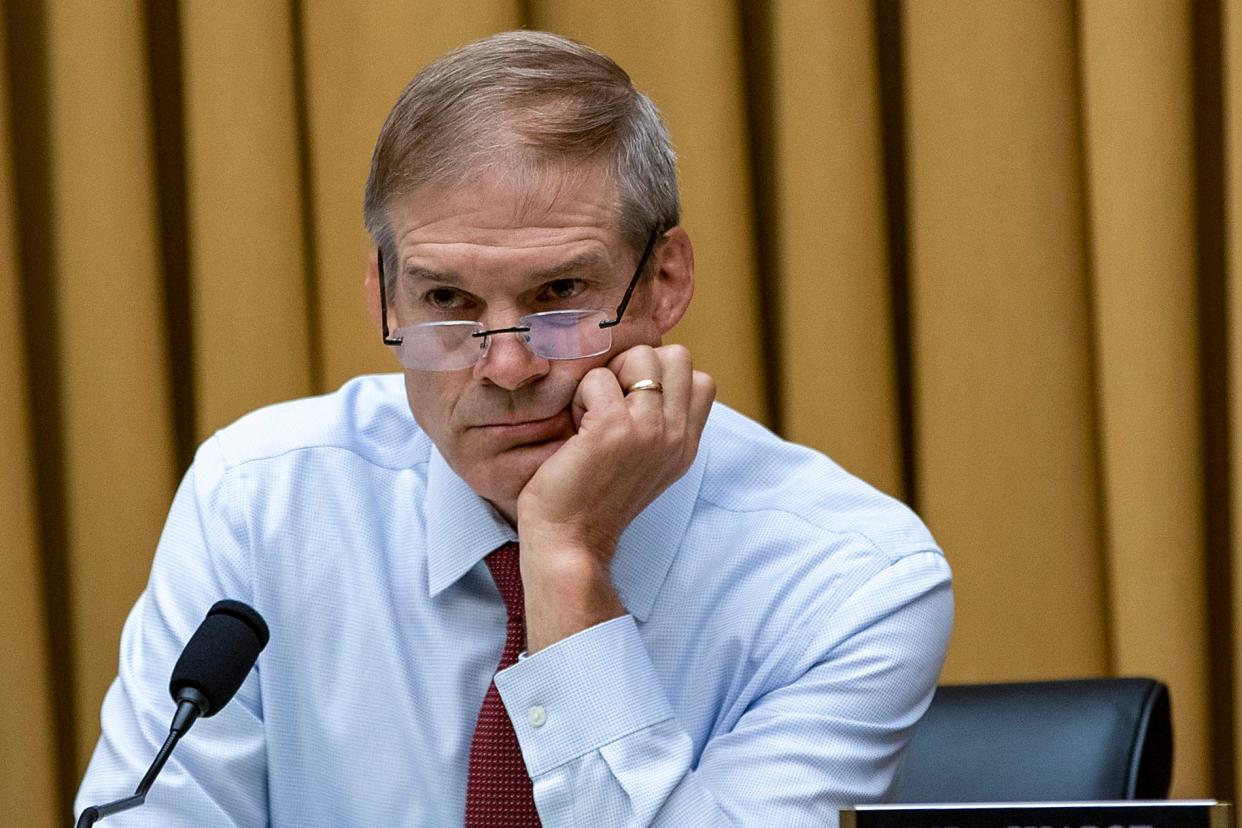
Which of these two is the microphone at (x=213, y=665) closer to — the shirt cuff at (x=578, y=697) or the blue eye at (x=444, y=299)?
the shirt cuff at (x=578, y=697)

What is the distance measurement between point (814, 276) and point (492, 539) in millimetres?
880

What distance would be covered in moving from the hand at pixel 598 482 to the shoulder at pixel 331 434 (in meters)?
0.28

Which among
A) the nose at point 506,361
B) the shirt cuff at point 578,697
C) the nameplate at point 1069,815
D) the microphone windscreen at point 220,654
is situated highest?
the nose at point 506,361

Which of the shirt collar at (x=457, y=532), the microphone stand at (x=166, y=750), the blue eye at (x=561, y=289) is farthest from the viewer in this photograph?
the shirt collar at (x=457, y=532)

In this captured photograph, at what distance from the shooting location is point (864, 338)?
228 centimetres

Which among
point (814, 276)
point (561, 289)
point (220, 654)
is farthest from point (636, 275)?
point (814, 276)

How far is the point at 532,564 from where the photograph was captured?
57.1 inches

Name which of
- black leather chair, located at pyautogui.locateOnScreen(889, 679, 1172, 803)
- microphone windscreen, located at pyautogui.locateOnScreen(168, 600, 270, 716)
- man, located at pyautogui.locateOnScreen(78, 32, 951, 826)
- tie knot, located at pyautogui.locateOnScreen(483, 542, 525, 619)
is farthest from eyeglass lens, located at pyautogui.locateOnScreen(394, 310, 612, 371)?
black leather chair, located at pyautogui.locateOnScreen(889, 679, 1172, 803)

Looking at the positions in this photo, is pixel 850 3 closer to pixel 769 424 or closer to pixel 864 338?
pixel 864 338

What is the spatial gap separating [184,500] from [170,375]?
0.78 metres

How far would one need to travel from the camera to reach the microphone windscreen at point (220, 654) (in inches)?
46.0

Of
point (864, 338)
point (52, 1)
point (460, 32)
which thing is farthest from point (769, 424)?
point (52, 1)

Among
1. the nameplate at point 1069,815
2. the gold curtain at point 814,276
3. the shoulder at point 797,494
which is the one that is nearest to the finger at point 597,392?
the shoulder at point 797,494

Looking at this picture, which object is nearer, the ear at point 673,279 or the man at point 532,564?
the man at point 532,564
